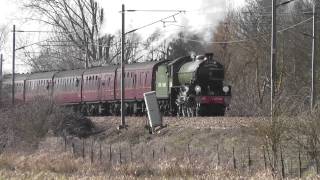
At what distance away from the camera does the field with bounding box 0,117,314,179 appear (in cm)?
1986

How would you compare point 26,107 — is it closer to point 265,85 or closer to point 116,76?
point 116,76

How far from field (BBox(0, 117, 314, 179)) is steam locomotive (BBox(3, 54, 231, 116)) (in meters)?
2.13

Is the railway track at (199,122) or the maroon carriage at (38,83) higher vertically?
the maroon carriage at (38,83)

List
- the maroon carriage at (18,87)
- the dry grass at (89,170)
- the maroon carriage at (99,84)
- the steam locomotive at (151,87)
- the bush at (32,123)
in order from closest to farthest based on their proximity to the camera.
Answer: the dry grass at (89,170) < the bush at (32,123) < the steam locomotive at (151,87) < the maroon carriage at (99,84) < the maroon carriage at (18,87)

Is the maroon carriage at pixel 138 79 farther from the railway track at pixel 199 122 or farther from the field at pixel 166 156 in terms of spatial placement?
the field at pixel 166 156

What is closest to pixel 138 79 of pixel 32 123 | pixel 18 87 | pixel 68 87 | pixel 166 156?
pixel 32 123

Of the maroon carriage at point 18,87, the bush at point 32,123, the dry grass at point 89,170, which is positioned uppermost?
the maroon carriage at point 18,87

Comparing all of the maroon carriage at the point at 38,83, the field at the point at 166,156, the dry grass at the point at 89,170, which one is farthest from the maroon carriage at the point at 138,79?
the dry grass at the point at 89,170

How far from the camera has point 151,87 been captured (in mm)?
38719

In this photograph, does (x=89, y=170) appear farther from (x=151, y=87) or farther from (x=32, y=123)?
(x=151, y=87)

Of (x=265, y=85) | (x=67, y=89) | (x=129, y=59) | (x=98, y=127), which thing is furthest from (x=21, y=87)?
(x=129, y=59)

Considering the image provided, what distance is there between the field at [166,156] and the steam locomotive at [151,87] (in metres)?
2.13

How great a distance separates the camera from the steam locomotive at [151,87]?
A: 35.2 metres

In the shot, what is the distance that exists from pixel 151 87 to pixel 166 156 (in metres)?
13.4
